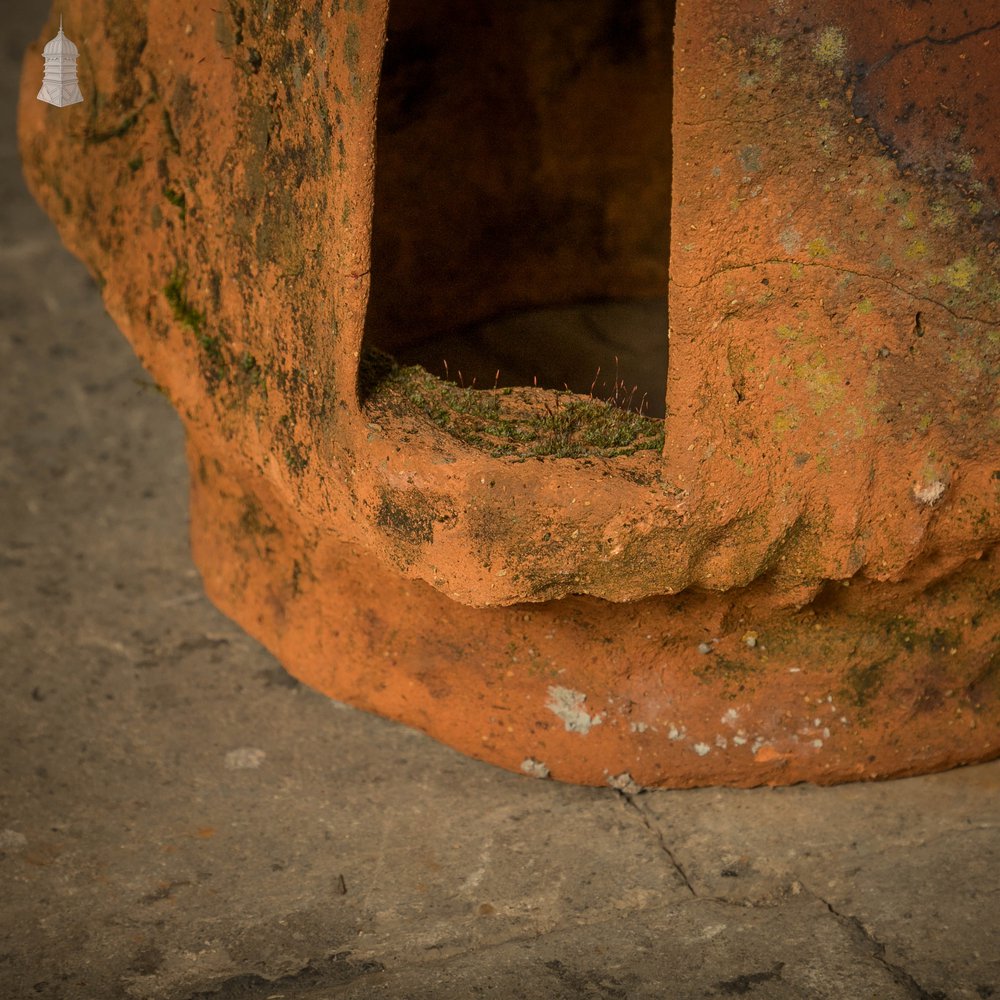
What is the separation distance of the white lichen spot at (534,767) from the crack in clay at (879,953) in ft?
1.99

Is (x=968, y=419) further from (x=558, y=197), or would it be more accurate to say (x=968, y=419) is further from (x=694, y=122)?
(x=558, y=197)

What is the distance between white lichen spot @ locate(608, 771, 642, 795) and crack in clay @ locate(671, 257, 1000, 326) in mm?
1076

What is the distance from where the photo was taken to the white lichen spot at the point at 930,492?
8.39 ft

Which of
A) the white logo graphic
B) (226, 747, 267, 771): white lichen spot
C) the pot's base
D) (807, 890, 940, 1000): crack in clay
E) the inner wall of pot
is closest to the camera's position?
(807, 890, 940, 1000): crack in clay

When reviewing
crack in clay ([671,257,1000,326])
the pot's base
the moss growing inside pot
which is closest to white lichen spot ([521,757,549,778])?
the pot's base

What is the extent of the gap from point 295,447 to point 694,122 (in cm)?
101

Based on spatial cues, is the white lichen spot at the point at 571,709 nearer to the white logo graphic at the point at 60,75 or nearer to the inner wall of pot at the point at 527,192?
the inner wall of pot at the point at 527,192

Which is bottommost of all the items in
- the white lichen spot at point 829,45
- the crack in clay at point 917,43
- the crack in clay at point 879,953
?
the crack in clay at point 879,953

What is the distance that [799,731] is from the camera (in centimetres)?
294

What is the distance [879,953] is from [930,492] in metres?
0.82

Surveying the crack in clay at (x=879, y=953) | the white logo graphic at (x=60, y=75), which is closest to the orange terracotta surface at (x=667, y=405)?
the white logo graphic at (x=60, y=75)

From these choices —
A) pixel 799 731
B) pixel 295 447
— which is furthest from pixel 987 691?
pixel 295 447

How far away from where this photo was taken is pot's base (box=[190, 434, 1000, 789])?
2.87 m

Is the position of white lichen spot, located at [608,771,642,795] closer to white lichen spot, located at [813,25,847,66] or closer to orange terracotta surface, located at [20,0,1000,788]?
orange terracotta surface, located at [20,0,1000,788]
